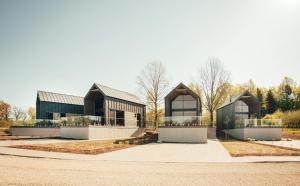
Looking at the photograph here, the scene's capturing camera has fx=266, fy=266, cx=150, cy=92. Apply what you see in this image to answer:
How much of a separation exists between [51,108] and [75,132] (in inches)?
420

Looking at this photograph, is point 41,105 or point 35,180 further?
point 41,105

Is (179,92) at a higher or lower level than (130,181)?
higher

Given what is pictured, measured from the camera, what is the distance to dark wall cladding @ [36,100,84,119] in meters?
39.2

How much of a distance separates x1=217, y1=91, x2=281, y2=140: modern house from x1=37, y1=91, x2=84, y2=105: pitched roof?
24261 millimetres

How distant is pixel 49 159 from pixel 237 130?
1049 inches

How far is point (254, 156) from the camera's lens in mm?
15062

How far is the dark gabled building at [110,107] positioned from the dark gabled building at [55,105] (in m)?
5.63

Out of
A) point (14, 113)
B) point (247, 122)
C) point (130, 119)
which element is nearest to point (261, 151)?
point (247, 122)

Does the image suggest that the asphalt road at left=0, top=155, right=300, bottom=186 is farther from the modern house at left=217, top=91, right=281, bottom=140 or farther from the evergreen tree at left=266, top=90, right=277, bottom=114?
the evergreen tree at left=266, top=90, right=277, bottom=114

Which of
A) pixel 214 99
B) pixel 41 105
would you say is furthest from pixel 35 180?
pixel 214 99

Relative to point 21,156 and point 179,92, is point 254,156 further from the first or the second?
point 179,92

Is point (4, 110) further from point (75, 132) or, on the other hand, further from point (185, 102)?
point (185, 102)

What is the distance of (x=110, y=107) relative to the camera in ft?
117

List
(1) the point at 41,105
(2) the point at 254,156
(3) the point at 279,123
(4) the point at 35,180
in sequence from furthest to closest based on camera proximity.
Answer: (1) the point at 41,105 < (3) the point at 279,123 < (2) the point at 254,156 < (4) the point at 35,180
